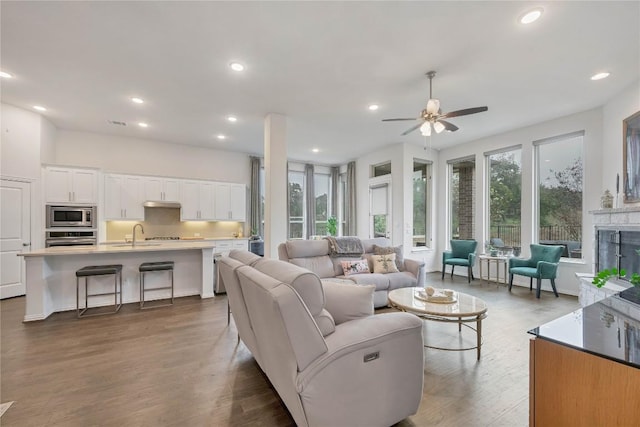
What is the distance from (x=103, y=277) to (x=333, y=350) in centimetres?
430

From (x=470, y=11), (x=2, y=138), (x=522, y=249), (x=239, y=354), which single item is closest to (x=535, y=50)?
(x=470, y=11)

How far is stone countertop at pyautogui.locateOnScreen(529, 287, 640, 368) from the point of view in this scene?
36.9 inches

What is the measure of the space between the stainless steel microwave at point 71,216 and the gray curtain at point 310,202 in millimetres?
Result: 5042

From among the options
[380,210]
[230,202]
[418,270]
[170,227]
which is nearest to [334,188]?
[380,210]

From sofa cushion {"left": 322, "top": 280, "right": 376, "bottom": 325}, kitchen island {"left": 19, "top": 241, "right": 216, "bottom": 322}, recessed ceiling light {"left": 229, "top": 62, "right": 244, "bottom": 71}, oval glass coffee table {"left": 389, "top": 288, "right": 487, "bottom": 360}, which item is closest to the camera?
sofa cushion {"left": 322, "top": 280, "right": 376, "bottom": 325}

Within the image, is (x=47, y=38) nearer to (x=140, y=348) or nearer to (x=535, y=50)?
(x=140, y=348)

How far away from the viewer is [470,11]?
2383mm

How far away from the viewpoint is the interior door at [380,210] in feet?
23.3

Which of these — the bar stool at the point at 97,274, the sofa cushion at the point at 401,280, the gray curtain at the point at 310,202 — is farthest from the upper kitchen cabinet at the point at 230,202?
the sofa cushion at the point at 401,280

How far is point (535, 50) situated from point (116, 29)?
14.0 ft

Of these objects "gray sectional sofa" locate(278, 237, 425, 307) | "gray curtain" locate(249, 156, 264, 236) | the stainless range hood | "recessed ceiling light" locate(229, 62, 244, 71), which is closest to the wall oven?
the stainless range hood

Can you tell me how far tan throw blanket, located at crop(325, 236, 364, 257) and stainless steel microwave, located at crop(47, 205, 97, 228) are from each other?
4.69m

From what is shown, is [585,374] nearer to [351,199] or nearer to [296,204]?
[351,199]

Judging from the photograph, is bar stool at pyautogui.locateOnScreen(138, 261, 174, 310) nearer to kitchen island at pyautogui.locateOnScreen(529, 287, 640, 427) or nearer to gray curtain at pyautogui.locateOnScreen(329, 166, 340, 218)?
kitchen island at pyautogui.locateOnScreen(529, 287, 640, 427)
